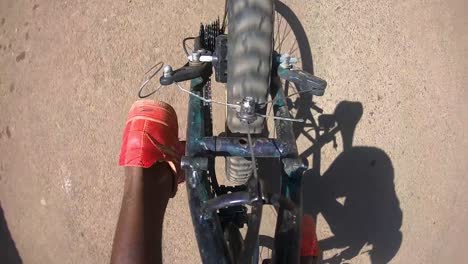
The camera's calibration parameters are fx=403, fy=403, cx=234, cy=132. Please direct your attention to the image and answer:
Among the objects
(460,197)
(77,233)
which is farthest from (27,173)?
(460,197)

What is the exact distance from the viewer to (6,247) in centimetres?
290

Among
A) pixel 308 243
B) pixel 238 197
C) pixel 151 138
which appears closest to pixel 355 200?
pixel 308 243

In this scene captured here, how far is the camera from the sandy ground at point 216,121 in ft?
9.21

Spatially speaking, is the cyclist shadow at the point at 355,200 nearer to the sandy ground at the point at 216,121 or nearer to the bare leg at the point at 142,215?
the sandy ground at the point at 216,121

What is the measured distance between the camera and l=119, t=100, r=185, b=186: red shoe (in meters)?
2.19

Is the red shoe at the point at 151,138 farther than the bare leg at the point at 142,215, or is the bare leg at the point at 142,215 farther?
the red shoe at the point at 151,138

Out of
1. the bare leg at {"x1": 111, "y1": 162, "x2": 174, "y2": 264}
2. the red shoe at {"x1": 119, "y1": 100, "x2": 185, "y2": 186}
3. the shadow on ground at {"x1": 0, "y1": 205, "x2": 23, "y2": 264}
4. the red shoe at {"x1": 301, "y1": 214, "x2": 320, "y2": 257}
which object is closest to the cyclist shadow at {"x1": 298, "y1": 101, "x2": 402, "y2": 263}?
the red shoe at {"x1": 301, "y1": 214, "x2": 320, "y2": 257}

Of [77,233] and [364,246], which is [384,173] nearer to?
[364,246]

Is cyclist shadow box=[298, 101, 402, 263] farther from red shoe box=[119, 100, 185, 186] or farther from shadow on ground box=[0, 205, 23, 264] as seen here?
shadow on ground box=[0, 205, 23, 264]

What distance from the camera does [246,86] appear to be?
67.7 inches

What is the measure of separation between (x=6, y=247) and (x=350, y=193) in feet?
8.19

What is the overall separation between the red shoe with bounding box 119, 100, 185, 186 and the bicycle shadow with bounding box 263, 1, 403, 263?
931 millimetres

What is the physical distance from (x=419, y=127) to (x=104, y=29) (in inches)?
95.2

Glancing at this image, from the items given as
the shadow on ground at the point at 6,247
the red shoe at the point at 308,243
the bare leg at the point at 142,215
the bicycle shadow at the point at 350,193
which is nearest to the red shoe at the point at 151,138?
the bare leg at the point at 142,215
